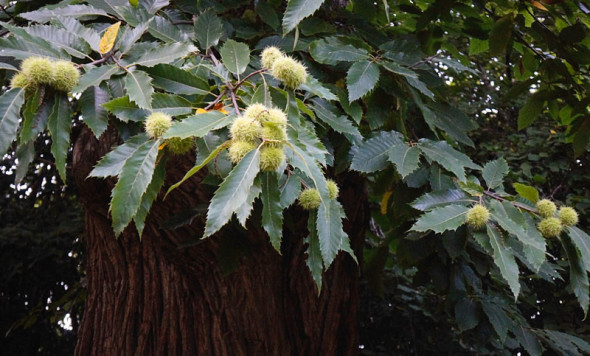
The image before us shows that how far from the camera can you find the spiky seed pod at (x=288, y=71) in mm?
973

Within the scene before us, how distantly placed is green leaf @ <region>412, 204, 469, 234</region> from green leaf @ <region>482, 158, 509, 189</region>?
11.3 inches

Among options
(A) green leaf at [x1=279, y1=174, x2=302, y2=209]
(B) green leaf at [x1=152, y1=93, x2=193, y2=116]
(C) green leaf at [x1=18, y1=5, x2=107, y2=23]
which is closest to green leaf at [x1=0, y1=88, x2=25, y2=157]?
(B) green leaf at [x1=152, y1=93, x2=193, y2=116]

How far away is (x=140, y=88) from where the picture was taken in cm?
100

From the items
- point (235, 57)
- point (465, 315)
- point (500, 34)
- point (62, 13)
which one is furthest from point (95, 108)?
point (465, 315)

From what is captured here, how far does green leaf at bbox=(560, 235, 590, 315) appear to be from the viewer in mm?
1395

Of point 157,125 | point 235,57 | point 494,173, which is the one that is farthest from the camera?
point 494,173

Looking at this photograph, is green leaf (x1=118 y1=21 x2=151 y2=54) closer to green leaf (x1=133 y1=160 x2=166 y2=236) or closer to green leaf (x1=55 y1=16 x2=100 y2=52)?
green leaf (x1=55 y1=16 x2=100 y2=52)

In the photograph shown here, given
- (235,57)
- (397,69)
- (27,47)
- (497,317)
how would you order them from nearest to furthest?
(27,47) → (235,57) → (397,69) → (497,317)

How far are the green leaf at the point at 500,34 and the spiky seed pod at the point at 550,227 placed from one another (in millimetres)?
684

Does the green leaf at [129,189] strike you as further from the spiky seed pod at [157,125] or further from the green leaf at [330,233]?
the green leaf at [330,233]

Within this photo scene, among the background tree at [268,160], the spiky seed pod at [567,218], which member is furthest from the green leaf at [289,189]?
the spiky seed pod at [567,218]

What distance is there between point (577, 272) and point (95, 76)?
1220 millimetres

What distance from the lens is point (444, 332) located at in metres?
3.25

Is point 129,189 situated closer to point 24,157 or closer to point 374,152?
point 24,157
